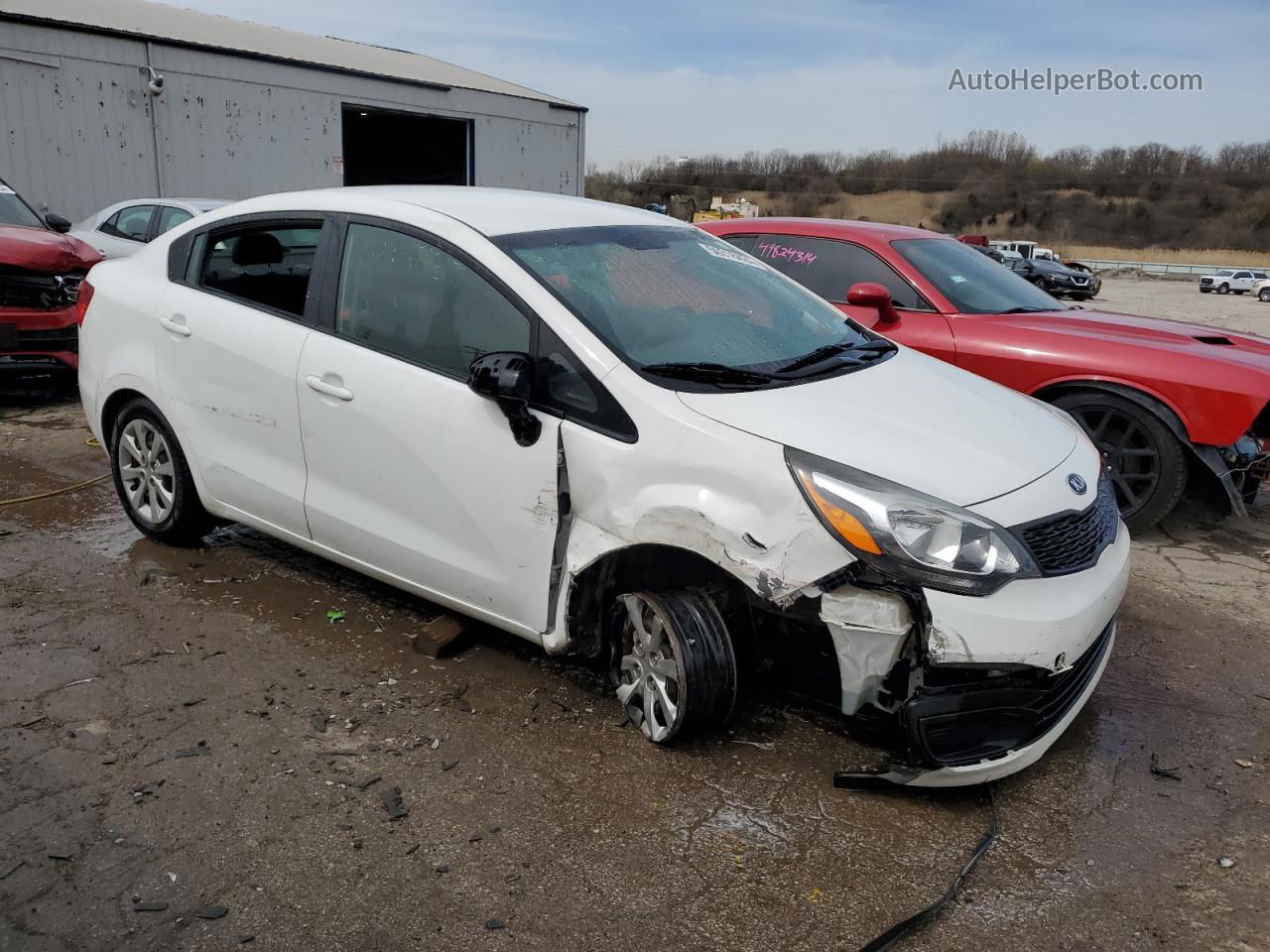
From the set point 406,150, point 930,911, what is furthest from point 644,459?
point 406,150

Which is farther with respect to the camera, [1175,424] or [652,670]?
[1175,424]

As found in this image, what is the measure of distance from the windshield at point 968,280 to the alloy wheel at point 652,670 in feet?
11.7

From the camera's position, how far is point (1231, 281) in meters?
41.4

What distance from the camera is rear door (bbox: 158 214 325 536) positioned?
3887mm

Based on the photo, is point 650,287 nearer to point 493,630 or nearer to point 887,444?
point 887,444

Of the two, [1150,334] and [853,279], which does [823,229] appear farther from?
[1150,334]

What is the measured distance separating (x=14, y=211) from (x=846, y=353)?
8258 mm

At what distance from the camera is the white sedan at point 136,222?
10.1m

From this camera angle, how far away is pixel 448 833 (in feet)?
9.06

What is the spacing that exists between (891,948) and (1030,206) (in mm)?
90984

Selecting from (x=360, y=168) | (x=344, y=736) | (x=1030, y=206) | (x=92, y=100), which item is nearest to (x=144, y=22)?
(x=92, y=100)

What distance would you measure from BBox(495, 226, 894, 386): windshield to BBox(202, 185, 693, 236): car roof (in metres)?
0.08

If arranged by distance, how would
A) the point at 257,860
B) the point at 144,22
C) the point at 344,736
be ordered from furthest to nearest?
the point at 144,22 < the point at 344,736 < the point at 257,860

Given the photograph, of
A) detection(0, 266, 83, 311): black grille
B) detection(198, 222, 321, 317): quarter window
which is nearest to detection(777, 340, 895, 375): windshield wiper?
detection(198, 222, 321, 317): quarter window
